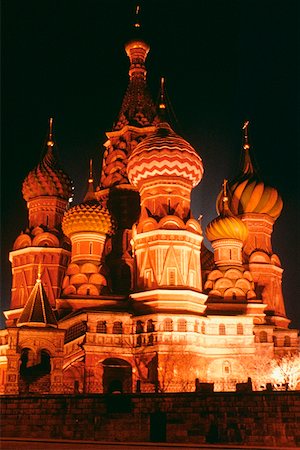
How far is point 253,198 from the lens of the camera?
53.5m

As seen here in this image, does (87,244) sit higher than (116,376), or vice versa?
(87,244)

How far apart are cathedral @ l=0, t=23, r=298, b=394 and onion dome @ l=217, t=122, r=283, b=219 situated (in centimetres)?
8

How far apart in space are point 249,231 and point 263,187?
11.3 feet

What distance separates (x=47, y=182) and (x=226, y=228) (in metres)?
13.1

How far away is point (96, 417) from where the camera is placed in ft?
92.0

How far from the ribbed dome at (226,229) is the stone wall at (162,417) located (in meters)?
22.2

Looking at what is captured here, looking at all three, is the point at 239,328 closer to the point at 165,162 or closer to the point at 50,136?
the point at 165,162

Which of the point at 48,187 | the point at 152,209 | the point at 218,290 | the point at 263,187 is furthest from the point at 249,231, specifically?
the point at 48,187

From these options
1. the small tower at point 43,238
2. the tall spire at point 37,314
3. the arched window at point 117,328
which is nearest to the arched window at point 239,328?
the arched window at point 117,328

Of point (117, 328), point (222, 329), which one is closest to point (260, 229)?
point (222, 329)

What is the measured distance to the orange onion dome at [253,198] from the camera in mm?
53562

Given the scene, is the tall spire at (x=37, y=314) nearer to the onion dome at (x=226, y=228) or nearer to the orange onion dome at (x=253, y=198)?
the onion dome at (x=226, y=228)

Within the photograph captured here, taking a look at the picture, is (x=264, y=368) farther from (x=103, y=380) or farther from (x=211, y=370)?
(x=103, y=380)

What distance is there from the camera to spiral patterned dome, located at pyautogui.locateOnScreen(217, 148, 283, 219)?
176ft
